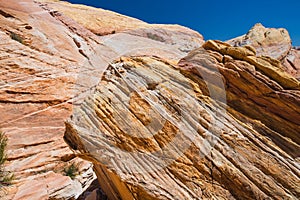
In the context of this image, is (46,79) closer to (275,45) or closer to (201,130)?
(201,130)

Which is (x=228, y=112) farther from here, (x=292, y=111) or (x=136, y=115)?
(x=136, y=115)

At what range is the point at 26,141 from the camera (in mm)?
12250

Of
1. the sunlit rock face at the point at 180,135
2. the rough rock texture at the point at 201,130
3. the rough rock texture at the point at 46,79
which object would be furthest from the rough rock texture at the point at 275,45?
the rough rock texture at the point at 201,130

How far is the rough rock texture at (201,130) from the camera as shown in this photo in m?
7.22

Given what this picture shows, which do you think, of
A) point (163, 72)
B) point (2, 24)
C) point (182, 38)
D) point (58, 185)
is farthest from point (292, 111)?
point (182, 38)

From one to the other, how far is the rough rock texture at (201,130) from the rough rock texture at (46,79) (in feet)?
11.4

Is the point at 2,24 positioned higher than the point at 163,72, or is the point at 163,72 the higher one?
the point at 163,72

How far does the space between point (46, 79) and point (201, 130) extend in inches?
433

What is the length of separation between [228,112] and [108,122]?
149 inches

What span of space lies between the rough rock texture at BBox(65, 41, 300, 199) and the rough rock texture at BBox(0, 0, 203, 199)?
349 cm

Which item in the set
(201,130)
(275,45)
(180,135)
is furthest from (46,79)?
(275,45)

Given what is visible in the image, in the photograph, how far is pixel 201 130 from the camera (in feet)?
25.7

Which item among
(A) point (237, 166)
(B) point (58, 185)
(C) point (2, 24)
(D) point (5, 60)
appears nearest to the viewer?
(A) point (237, 166)

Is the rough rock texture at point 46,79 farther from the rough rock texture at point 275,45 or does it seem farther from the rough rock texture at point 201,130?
the rough rock texture at point 275,45
